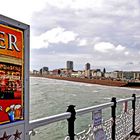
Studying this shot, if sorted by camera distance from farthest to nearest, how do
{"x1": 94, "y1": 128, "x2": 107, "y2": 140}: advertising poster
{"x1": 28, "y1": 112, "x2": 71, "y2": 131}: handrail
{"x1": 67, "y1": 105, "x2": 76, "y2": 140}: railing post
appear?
{"x1": 94, "y1": 128, "x2": 107, "y2": 140}: advertising poster
{"x1": 67, "y1": 105, "x2": 76, "y2": 140}: railing post
{"x1": 28, "y1": 112, "x2": 71, "y2": 131}: handrail

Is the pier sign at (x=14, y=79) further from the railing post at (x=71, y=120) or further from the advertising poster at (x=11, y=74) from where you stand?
the railing post at (x=71, y=120)

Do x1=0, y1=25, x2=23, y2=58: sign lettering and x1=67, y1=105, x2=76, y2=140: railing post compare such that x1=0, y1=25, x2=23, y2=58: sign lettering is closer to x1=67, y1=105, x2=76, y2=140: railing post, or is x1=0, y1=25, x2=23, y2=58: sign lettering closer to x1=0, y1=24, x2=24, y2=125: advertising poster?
x1=0, y1=24, x2=24, y2=125: advertising poster

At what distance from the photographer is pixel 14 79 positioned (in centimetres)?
279

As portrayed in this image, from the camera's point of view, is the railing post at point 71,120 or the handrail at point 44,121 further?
the railing post at point 71,120

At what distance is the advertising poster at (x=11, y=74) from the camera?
2631 mm

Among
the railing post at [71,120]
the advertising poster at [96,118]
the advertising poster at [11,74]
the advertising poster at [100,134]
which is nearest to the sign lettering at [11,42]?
the advertising poster at [11,74]

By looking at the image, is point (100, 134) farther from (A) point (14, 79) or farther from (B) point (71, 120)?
(A) point (14, 79)

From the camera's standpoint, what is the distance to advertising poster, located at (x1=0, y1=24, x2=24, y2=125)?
8.63 feet

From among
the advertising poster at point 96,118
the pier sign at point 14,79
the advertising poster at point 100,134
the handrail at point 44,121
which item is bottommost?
the advertising poster at point 100,134

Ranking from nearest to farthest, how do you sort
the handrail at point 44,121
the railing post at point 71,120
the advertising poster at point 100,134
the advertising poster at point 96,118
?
the handrail at point 44,121, the railing post at point 71,120, the advertising poster at point 96,118, the advertising poster at point 100,134

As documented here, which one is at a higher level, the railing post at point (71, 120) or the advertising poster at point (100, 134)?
the railing post at point (71, 120)

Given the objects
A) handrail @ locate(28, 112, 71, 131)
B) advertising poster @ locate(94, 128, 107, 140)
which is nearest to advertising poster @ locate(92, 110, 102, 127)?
advertising poster @ locate(94, 128, 107, 140)

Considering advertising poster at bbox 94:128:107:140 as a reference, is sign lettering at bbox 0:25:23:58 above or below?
above

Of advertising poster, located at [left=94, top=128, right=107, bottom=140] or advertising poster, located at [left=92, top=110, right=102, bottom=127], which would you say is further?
advertising poster, located at [left=94, top=128, right=107, bottom=140]
